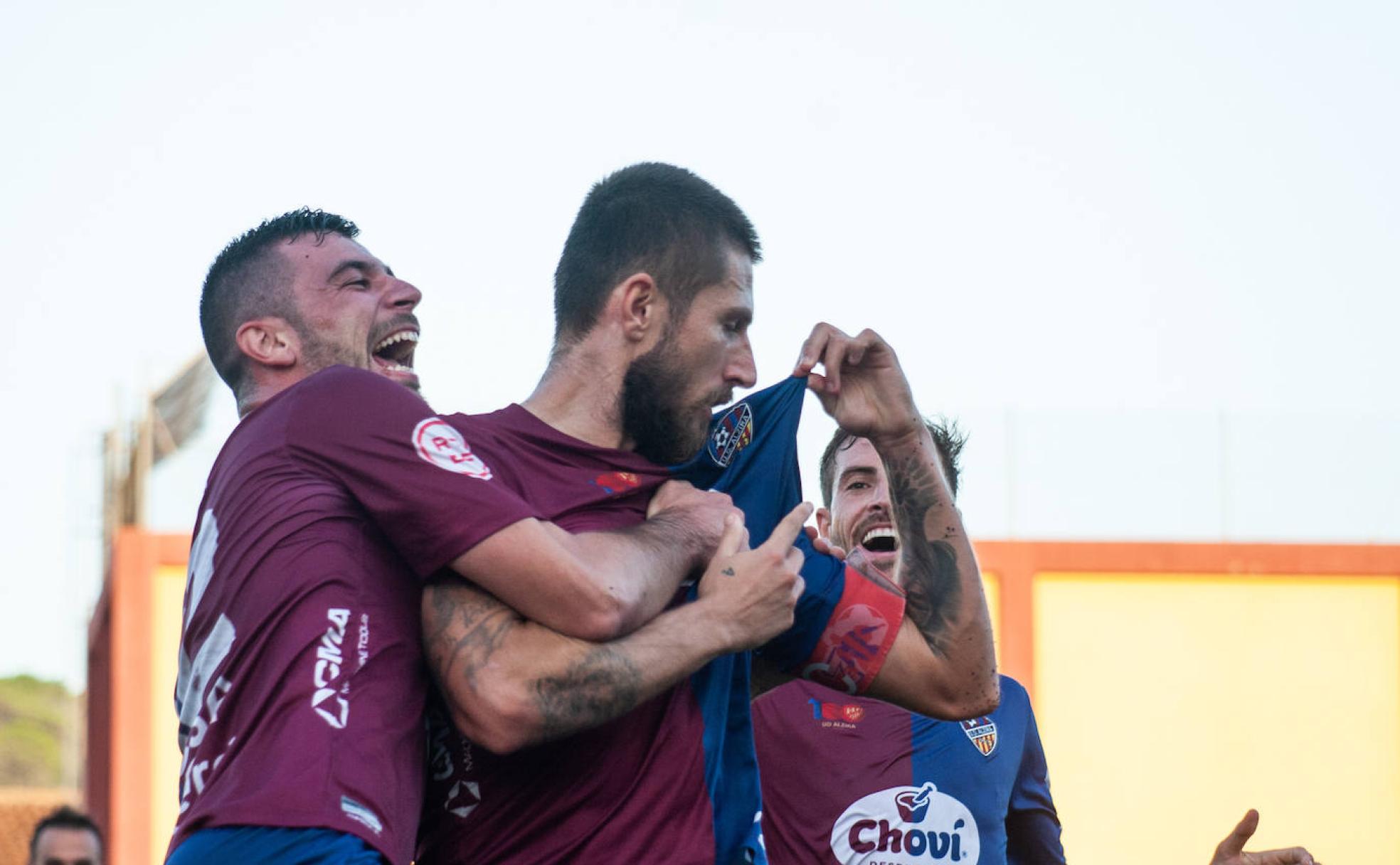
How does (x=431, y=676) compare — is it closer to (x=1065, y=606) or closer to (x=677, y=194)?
(x=677, y=194)

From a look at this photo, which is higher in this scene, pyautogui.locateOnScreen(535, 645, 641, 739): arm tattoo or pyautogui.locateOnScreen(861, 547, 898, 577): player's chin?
pyautogui.locateOnScreen(861, 547, 898, 577): player's chin

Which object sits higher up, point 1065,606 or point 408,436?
point 408,436

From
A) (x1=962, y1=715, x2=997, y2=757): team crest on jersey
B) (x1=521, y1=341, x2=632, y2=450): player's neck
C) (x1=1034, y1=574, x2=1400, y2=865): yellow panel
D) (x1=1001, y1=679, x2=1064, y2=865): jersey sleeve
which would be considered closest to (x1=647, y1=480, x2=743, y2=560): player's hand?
(x1=521, y1=341, x2=632, y2=450): player's neck

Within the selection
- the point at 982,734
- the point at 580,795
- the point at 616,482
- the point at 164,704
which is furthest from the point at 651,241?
the point at 164,704

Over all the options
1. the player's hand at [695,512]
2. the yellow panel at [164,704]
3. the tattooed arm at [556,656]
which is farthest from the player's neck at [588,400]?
the yellow panel at [164,704]

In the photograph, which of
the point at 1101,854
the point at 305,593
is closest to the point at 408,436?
the point at 305,593

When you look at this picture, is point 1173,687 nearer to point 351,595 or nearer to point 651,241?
point 651,241

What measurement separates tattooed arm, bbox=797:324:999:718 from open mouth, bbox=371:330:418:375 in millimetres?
998

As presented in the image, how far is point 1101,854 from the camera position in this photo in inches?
489

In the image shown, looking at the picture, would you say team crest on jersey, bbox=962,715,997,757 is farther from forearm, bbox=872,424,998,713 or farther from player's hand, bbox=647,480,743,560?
player's hand, bbox=647,480,743,560

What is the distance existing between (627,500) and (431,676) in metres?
0.53

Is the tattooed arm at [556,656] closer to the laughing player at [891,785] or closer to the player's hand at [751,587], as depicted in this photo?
the player's hand at [751,587]

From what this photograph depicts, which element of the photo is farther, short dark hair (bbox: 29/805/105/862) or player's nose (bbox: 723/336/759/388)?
short dark hair (bbox: 29/805/105/862)

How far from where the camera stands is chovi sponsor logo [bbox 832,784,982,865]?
4734mm
